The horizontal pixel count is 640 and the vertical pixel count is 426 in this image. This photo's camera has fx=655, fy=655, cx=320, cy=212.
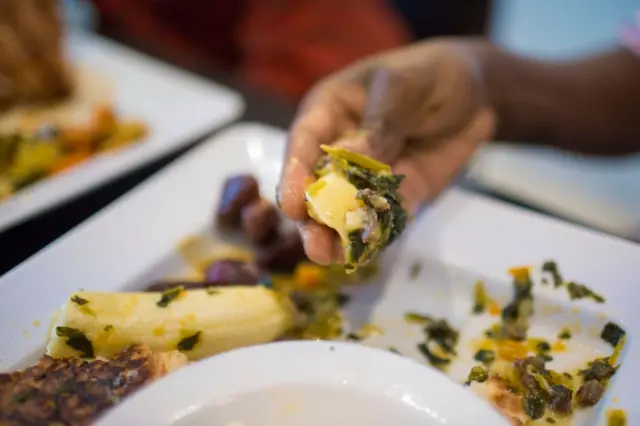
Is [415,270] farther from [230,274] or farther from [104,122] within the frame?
[104,122]

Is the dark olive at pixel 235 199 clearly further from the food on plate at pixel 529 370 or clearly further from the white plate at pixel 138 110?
the food on plate at pixel 529 370

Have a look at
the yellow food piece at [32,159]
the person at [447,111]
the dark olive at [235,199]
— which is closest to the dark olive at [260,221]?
the dark olive at [235,199]

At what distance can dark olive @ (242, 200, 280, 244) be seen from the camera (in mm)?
857

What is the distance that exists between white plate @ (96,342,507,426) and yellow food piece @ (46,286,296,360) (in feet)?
0.30

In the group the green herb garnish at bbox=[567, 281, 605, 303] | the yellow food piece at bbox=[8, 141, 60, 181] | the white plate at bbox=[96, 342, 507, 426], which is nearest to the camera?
the white plate at bbox=[96, 342, 507, 426]

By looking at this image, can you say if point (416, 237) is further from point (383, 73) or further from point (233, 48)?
point (233, 48)

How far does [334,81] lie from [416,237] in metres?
0.24

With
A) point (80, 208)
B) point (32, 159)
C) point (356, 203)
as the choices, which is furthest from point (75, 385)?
point (32, 159)

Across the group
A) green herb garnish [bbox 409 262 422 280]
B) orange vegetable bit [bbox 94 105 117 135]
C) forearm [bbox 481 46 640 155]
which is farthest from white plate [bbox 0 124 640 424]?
forearm [bbox 481 46 640 155]

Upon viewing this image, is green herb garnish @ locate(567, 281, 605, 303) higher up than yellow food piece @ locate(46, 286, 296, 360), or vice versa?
green herb garnish @ locate(567, 281, 605, 303)

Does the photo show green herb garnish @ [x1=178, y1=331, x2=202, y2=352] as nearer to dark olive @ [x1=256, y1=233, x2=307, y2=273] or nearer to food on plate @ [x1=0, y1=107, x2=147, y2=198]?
dark olive @ [x1=256, y1=233, x2=307, y2=273]

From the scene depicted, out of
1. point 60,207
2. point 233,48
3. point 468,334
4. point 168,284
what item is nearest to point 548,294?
point 468,334

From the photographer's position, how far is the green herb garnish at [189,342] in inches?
26.8

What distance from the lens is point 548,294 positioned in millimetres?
778
